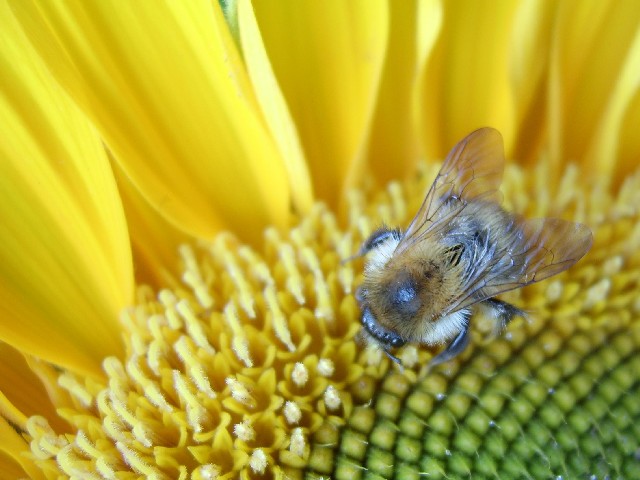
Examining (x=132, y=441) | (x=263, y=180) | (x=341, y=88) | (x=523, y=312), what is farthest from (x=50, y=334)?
(x=523, y=312)

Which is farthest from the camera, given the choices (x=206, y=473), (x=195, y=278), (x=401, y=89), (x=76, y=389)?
(x=401, y=89)

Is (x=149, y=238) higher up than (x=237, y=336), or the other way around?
(x=149, y=238)

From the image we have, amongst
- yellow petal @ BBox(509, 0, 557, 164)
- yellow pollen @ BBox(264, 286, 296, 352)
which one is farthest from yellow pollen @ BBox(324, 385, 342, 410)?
yellow petal @ BBox(509, 0, 557, 164)

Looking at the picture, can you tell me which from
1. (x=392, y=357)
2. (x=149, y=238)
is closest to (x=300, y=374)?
(x=392, y=357)

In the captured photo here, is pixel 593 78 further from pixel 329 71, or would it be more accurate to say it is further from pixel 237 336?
pixel 237 336

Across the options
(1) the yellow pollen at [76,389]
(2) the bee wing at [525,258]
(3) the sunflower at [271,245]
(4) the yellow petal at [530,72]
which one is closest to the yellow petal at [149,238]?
(3) the sunflower at [271,245]

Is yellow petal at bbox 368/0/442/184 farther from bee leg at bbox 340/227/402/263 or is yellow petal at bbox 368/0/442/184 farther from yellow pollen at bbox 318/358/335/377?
yellow pollen at bbox 318/358/335/377

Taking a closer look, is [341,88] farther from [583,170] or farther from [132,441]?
[132,441]
